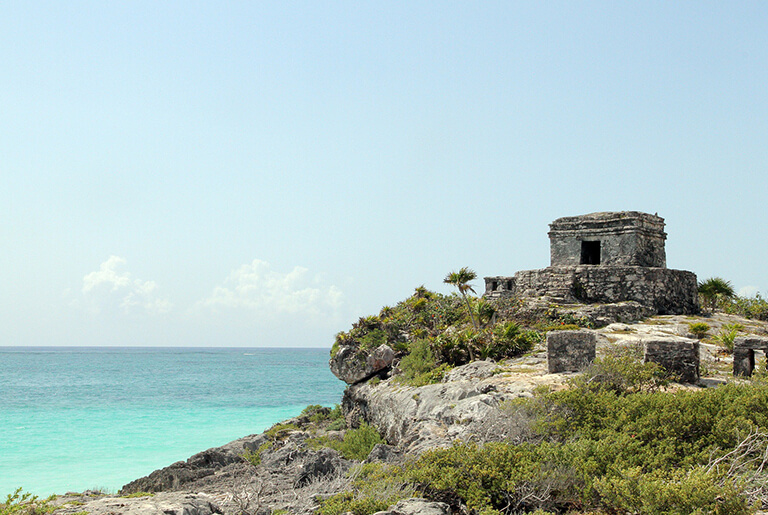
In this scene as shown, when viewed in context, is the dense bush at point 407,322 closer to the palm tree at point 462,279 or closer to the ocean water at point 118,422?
the palm tree at point 462,279

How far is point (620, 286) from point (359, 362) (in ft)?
32.0

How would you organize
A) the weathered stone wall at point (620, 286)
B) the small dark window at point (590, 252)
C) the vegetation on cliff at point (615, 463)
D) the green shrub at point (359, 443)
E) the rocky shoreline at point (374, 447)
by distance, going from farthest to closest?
the small dark window at point (590, 252) < the weathered stone wall at point (620, 286) < the green shrub at point (359, 443) < the rocky shoreline at point (374, 447) < the vegetation on cliff at point (615, 463)

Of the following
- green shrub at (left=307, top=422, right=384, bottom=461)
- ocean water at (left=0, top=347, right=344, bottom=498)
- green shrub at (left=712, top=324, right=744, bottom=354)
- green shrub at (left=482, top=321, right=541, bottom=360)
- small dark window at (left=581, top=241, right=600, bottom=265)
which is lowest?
ocean water at (left=0, top=347, right=344, bottom=498)

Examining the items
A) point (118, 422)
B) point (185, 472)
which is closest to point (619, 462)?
point (185, 472)

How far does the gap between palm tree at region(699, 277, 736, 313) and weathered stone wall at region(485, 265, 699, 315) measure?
313 cm

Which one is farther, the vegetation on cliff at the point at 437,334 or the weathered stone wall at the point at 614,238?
the weathered stone wall at the point at 614,238

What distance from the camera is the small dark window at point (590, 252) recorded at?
74.6 feet

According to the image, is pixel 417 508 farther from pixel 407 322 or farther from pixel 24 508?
pixel 407 322

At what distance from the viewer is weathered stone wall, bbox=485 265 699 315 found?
20344 mm

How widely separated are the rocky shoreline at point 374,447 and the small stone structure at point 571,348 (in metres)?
0.42

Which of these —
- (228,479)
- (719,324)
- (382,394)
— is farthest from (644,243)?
(228,479)

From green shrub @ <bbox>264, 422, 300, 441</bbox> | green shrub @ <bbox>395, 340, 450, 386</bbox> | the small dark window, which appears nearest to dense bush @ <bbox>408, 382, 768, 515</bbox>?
green shrub @ <bbox>395, 340, 450, 386</bbox>

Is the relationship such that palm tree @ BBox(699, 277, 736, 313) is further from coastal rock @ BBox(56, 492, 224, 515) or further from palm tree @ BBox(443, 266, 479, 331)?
coastal rock @ BBox(56, 492, 224, 515)

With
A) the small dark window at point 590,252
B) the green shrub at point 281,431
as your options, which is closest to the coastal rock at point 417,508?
the green shrub at point 281,431
